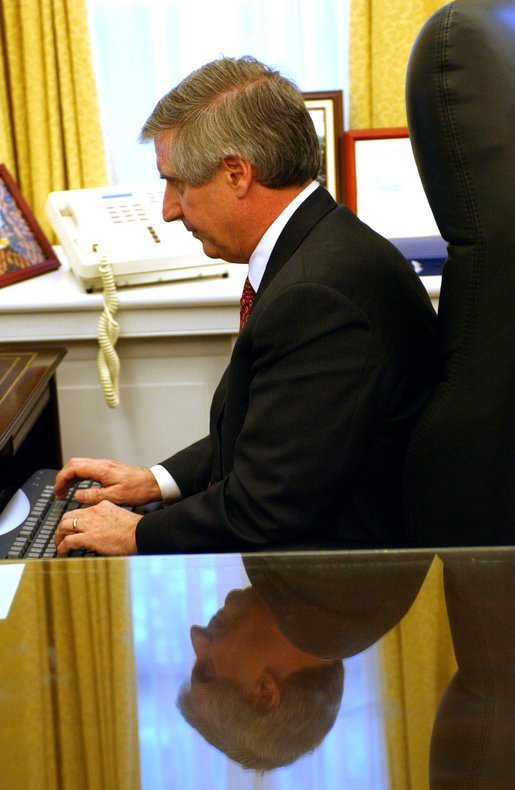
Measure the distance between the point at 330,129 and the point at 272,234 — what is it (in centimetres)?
134

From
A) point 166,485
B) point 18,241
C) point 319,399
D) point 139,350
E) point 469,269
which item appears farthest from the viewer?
point 18,241

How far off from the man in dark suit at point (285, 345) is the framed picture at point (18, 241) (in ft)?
3.47

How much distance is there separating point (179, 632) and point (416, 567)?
0.24m

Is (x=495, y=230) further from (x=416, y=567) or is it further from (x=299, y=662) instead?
(x=299, y=662)

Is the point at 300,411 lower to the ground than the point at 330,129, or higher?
lower

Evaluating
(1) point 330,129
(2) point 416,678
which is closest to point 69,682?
(2) point 416,678

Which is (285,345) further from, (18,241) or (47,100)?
(47,100)

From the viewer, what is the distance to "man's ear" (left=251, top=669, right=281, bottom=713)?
0.79 meters

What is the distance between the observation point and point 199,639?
90 centimetres

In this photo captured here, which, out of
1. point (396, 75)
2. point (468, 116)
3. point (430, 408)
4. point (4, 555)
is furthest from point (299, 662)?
point (396, 75)

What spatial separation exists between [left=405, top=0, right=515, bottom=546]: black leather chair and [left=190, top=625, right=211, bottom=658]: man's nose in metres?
0.52

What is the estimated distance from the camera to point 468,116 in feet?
3.93

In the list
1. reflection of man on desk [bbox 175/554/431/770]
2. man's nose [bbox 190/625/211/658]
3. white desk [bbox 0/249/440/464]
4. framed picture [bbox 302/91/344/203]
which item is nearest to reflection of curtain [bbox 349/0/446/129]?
framed picture [bbox 302/91/344/203]

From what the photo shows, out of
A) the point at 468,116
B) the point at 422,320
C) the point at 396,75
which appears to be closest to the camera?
the point at 468,116
